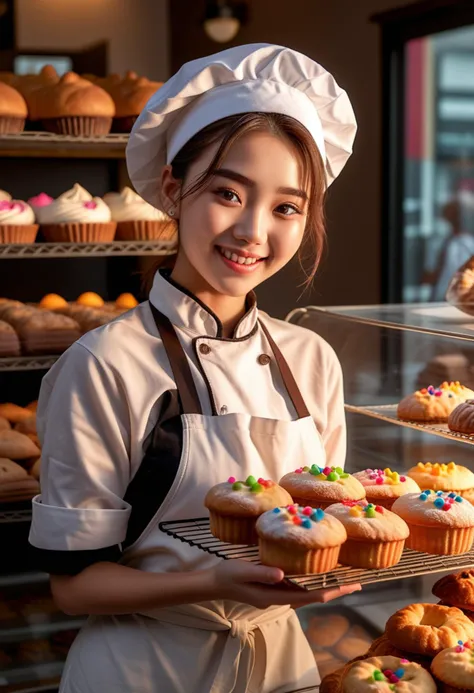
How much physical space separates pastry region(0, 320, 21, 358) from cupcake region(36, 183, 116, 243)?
0.47 metres

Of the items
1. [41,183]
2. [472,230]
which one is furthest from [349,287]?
[41,183]

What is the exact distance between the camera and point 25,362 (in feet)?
13.7

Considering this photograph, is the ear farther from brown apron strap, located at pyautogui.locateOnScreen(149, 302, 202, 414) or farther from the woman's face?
brown apron strap, located at pyautogui.locateOnScreen(149, 302, 202, 414)

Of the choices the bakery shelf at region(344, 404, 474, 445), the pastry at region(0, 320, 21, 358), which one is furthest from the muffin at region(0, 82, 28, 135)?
the bakery shelf at region(344, 404, 474, 445)

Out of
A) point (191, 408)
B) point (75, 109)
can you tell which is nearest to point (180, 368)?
point (191, 408)

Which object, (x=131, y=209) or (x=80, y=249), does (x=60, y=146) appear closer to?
(x=131, y=209)

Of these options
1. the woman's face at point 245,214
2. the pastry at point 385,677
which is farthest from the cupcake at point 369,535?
the woman's face at point 245,214

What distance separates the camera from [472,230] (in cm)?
680

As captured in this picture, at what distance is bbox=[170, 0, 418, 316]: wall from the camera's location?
6199 millimetres

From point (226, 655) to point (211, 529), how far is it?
236 mm

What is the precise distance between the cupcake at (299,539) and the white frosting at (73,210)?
3.04m

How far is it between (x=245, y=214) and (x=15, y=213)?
9.49 ft

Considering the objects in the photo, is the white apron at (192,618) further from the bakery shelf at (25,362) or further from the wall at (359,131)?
the wall at (359,131)

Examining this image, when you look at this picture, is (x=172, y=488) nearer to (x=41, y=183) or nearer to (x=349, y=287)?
(x=41, y=183)
